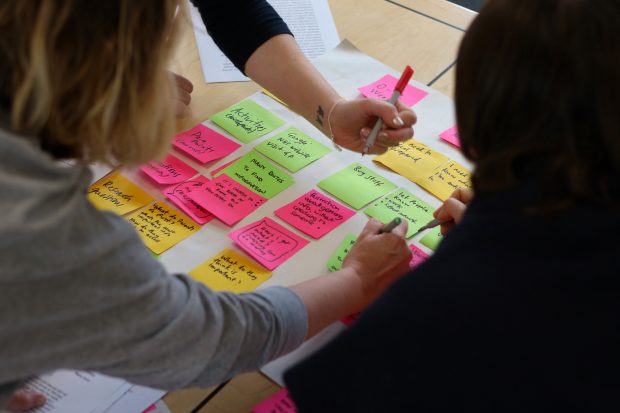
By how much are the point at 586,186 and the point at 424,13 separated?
102 cm

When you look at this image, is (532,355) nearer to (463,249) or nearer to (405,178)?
(463,249)

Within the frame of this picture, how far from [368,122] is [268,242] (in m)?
0.29

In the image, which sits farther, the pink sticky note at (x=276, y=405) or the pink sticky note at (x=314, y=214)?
the pink sticky note at (x=314, y=214)

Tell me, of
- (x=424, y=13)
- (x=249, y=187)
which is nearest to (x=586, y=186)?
(x=249, y=187)

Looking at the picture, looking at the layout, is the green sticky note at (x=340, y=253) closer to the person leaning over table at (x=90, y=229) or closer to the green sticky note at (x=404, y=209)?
the green sticky note at (x=404, y=209)

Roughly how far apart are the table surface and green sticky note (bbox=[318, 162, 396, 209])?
0.29 metres

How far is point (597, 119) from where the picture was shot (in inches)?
23.2

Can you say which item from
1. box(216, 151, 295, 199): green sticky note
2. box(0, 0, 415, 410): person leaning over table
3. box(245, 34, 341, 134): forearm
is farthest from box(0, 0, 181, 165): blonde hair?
box(245, 34, 341, 134): forearm

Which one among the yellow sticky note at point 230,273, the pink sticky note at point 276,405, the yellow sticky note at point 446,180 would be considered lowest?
the pink sticky note at point 276,405

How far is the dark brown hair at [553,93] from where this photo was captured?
585 millimetres

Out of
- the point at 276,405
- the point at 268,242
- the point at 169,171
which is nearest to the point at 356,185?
the point at 268,242

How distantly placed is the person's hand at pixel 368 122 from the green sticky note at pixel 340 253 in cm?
19

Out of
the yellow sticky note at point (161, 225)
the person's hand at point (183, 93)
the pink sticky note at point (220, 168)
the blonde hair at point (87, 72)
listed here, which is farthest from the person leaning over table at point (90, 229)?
the person's hand at point (183, 93)

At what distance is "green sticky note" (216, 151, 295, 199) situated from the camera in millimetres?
1077
